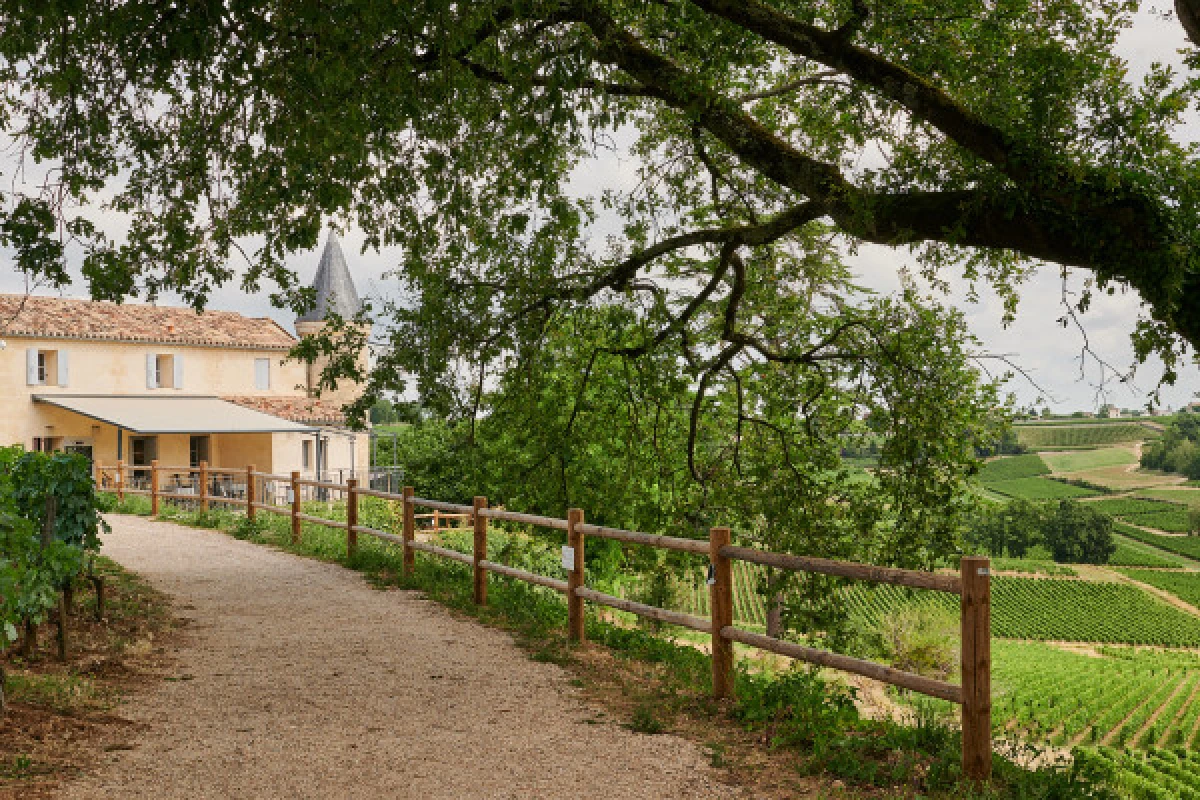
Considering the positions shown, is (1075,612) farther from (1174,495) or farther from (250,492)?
(1174,495)


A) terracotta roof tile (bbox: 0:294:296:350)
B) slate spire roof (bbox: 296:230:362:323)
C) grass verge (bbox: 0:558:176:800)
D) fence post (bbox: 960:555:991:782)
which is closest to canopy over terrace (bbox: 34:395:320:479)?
terracotta roof tile (bbox: 0:294:296:350)

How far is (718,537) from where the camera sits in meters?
7.02

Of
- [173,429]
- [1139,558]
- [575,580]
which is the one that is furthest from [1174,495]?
[575,580]

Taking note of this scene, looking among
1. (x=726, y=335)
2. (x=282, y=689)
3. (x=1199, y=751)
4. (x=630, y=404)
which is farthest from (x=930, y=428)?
(x=1199, y=751)

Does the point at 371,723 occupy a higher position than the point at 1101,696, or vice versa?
the point at 371,723

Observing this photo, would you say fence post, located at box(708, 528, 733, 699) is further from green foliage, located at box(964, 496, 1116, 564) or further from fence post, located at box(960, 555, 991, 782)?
green foliage, located at box(964, 496, 1116, 564)

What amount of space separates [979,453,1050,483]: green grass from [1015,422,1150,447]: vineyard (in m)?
15.7

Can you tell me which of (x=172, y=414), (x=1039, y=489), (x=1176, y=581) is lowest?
(x=1176, y=581)

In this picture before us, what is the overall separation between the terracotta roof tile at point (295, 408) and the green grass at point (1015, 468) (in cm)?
9895

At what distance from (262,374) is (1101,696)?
117 feet

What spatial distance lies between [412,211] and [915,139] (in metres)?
5.23

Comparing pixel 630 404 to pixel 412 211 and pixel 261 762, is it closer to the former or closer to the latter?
pixel 412 211

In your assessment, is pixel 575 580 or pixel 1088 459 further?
pixel 1088 459

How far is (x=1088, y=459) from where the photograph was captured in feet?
486
